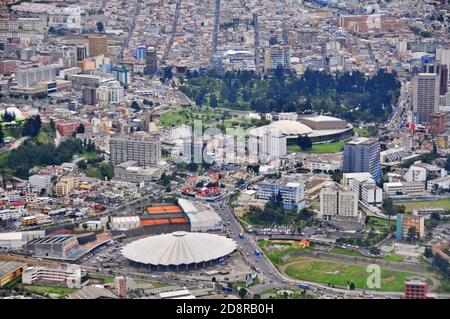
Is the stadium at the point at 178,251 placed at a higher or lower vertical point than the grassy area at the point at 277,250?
higher

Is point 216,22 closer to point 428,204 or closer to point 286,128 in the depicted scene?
point 286,128

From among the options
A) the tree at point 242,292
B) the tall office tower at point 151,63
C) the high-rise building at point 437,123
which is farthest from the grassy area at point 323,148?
the tree at point 242,292

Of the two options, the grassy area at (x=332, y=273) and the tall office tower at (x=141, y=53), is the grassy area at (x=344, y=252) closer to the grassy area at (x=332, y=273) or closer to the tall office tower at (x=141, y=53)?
the grassy area at (x=332, y=273)

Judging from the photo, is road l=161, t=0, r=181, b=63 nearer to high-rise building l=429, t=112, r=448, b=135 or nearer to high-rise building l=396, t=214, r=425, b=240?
high-rise building l=429, t=112, r=448, b=135

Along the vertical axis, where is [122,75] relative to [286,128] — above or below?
above

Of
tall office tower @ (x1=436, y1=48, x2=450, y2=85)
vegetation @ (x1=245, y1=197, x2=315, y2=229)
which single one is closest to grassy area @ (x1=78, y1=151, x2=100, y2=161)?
vegetation @ (x1=245, y1=197, x2=315, y2=229)

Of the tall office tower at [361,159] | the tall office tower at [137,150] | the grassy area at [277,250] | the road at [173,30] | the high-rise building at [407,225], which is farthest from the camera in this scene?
the road at [173,30]

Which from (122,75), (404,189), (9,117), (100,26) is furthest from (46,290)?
(100,26)
